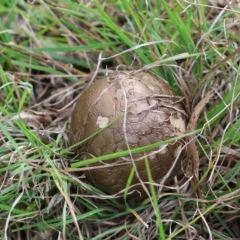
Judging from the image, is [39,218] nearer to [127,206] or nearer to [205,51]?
[127,206]

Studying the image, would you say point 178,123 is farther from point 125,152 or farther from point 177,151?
point 125,152

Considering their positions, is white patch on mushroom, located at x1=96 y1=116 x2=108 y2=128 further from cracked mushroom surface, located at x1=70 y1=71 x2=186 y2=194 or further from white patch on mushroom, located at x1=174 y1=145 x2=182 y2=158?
white patch on mushroom, located at x1=174 y1=145 x2=182 y2=158

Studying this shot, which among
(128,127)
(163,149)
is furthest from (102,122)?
(163,149)

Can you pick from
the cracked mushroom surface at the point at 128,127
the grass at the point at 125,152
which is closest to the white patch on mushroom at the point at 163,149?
the cracked mushroom surface at the point at 128,127

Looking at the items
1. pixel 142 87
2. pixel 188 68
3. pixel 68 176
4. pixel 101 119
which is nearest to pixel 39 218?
pixel 68 176

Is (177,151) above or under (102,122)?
under

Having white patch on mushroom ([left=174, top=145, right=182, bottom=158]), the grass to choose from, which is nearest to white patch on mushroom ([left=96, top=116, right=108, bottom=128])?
the grass
